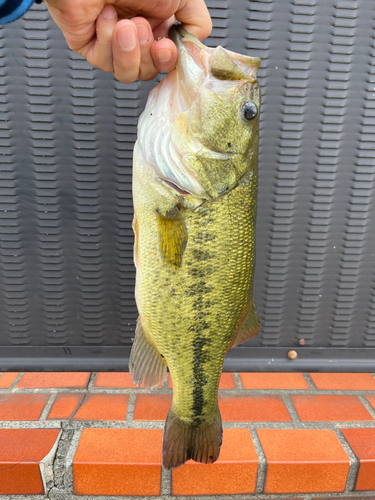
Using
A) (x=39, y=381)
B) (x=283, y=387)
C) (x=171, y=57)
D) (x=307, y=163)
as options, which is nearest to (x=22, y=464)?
(x=39, y=381)

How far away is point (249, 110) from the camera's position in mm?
1079

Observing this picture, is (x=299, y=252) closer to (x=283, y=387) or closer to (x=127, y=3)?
(x=283, y=387)

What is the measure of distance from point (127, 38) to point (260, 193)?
1062 mm

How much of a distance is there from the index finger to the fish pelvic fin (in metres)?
1.00

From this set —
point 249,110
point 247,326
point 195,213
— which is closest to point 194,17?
point 249,110

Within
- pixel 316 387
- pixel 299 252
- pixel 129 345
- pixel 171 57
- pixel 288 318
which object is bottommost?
pixel 316 387

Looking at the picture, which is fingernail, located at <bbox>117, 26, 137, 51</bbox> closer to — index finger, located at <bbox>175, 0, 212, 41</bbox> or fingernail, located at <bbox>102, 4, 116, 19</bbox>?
fingernail, located at <bbox>102, 4, 116, 19</bbox>

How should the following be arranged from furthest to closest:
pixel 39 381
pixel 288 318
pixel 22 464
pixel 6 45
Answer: pixel 288 318 < pixel 39 381 < pixel 6 45 < pixel 22 464

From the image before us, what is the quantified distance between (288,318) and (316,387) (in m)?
0.39

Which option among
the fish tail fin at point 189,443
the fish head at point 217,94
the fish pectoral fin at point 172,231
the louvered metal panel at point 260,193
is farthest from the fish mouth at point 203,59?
the fish tail fin at point 189,443

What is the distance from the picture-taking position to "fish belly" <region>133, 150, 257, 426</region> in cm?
110

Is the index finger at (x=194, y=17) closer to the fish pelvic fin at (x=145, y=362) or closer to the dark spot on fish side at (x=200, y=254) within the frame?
the dark spot on fish side at (x=200, y=254)

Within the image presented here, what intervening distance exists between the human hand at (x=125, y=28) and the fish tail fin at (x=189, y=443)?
121cm

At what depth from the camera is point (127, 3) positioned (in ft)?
3.26
